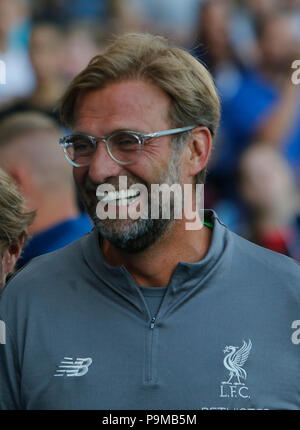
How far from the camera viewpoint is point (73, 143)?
78.7 inches

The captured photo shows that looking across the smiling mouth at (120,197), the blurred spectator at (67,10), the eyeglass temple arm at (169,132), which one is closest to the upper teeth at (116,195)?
the smiling mouth at (120,197)

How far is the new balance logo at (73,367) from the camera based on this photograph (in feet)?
6.23

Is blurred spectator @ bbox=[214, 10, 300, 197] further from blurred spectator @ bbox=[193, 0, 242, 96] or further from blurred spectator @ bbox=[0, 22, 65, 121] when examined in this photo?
blurred spectator @ bbox=[0, 22, 65, 121]

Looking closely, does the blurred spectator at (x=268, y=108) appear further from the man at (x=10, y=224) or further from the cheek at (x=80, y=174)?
the cheek at (x=80, y=174)

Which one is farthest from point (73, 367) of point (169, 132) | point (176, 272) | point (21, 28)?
point (21, 28)

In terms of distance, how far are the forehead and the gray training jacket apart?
360mm

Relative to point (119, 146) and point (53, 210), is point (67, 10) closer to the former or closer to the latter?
point (53, 210)

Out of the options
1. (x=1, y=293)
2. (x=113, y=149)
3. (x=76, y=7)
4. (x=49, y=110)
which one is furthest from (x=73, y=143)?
(x=76, y=7)

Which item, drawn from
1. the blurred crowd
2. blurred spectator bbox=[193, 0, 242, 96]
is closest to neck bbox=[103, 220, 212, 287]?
the blurred crowd

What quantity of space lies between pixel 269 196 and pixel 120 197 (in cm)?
168

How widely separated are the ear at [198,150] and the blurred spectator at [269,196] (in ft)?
4.44

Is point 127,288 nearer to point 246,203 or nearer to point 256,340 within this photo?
point 256,340

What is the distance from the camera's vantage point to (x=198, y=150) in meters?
2.10

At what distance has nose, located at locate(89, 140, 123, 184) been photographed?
1907mm
